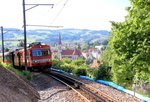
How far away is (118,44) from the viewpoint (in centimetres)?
2639

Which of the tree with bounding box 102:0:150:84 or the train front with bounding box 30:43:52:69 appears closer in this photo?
the tree with bounding box 102:0:150:84

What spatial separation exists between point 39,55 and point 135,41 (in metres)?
14.9

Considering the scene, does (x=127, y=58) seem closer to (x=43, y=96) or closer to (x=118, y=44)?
(x=118, y=44)

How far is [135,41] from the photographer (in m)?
25.7

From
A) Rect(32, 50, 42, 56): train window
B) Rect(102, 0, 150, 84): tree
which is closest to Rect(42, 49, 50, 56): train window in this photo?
Rect(32, 50, 42, 56): train window

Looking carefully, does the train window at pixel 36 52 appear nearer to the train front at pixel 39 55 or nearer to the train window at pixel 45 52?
the train front at pixel 39 55

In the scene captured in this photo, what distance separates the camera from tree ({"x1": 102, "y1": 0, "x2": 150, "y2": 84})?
24.8 meters

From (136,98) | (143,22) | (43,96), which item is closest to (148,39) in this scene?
(143,22)

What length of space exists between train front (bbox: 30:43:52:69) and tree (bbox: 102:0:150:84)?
481 inches

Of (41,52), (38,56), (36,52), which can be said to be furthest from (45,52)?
(36,52)

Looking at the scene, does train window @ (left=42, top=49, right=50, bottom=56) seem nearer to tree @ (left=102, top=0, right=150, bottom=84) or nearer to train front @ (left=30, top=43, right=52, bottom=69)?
train front @ (left=30, top=43, right=52, bottom=69)

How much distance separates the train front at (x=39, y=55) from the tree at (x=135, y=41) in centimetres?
1222

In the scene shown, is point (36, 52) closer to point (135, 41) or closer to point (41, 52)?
point (41, 52)

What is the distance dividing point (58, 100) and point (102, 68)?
14743 millimetres
